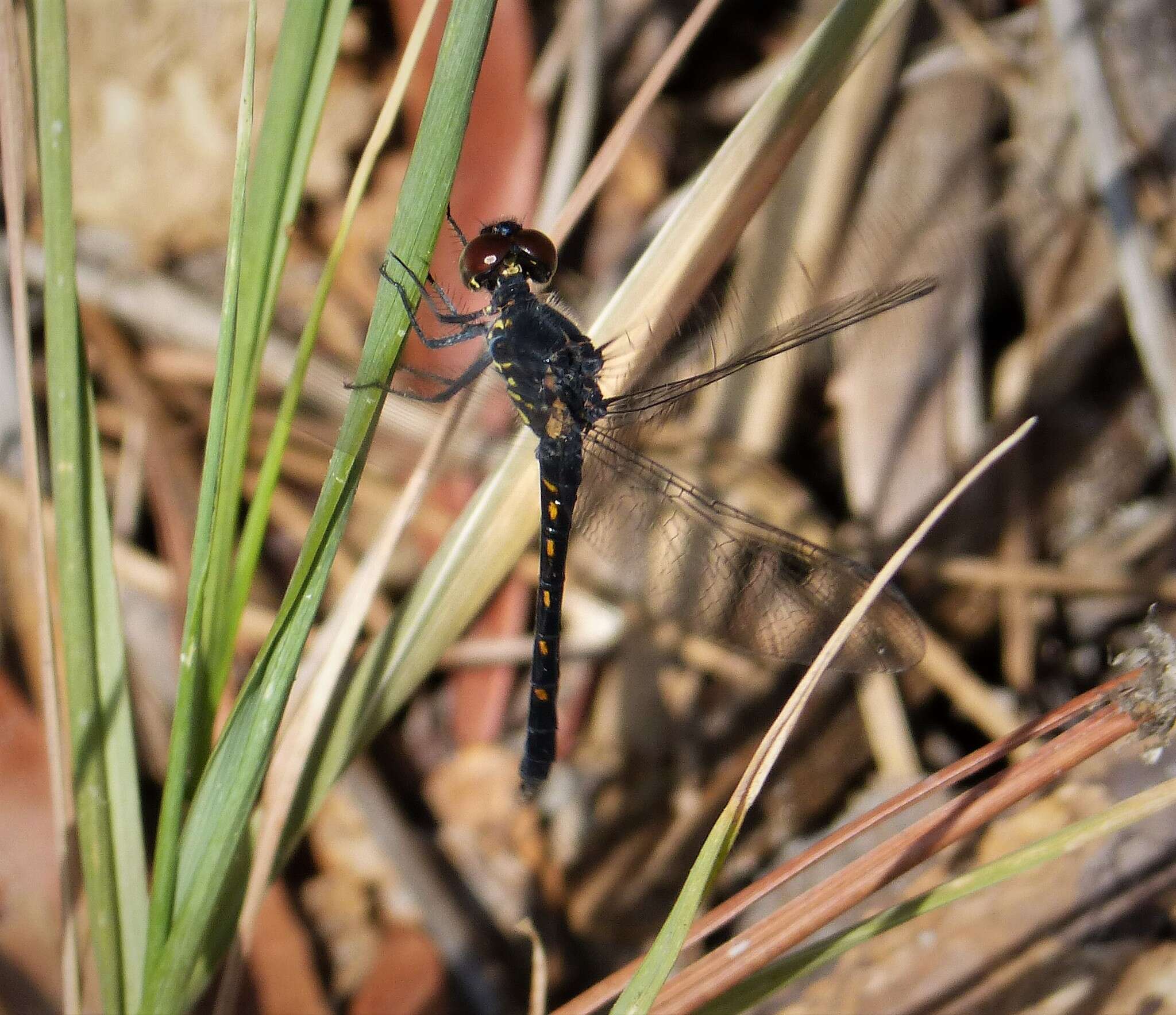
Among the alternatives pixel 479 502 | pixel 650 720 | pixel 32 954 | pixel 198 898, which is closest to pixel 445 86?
pixel 479 502

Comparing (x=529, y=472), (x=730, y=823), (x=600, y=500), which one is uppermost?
(x=600, y=500)

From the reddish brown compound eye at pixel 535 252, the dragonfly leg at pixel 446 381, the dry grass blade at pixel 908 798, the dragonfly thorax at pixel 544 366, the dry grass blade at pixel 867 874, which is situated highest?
the reddish brown compound eye at pixel 535 252

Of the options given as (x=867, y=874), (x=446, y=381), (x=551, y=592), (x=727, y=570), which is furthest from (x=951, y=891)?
(x=446, y=381)

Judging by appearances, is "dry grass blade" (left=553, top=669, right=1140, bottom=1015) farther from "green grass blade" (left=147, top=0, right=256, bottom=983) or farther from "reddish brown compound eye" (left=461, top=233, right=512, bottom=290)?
"reddish brown compound eye" (left=461, top=233, right=512, bottom=290)

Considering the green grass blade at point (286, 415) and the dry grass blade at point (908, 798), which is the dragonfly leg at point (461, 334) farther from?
the dry grass blade at point (908, 798)

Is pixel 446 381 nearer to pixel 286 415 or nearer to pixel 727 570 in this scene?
pixel 286 415

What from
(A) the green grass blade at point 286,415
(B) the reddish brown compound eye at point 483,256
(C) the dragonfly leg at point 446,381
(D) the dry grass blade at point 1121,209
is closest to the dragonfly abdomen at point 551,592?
(C) the dragonfly leg at point 446,381

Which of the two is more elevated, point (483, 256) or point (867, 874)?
point (483, 256)
